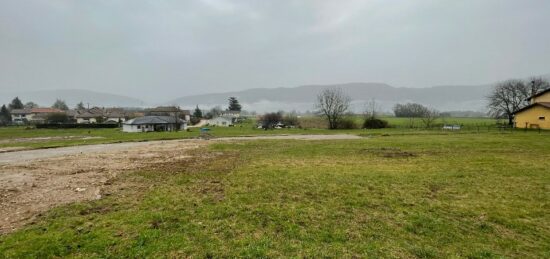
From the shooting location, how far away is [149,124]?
61.9 meters

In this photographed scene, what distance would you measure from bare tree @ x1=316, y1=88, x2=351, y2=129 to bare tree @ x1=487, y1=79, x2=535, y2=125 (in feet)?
95.5

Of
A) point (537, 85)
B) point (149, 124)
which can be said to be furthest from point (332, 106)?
point (149, 124)

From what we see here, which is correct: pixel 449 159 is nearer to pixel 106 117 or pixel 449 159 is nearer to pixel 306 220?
pixel 306 220

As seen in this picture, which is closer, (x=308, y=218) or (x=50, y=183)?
(x=308, y=218)

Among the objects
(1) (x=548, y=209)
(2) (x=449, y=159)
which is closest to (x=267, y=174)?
(1) (x=548, y=209)

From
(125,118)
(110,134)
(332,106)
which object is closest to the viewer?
(110,134)

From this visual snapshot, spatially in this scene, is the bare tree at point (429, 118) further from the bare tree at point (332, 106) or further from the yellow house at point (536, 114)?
the bare tree at point (332, 106)

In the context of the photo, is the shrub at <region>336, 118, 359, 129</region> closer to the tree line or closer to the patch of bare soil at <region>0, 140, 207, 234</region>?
the patch of bare soil at <region>0, 140, 207, 234</region>

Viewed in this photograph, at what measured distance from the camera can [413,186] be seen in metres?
9.82

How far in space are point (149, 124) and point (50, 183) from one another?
179ft

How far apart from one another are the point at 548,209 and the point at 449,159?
28.8 feet

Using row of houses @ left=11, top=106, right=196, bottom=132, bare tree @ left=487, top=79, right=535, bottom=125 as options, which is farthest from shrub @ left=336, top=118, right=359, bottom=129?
row of houses @ left=11, top=106, right=196, bottom=132

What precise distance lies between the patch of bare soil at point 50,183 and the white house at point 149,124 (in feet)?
151

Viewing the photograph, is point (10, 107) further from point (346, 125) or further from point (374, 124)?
point (374, 124)
